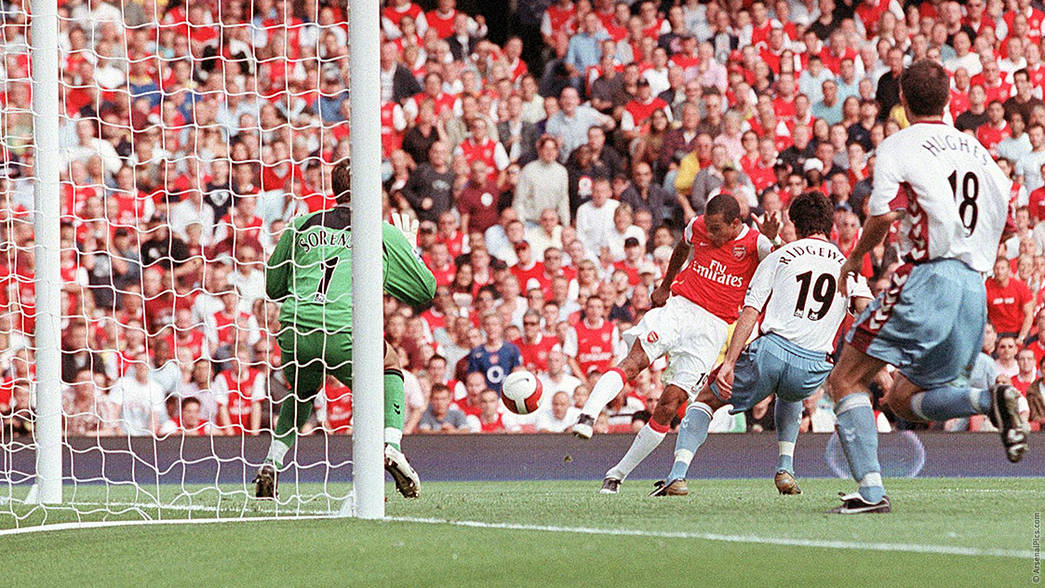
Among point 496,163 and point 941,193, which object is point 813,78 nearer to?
point 496,163

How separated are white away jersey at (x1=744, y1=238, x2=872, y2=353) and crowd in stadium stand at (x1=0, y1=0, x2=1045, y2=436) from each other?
4233 millimetres

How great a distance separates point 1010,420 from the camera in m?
5.32

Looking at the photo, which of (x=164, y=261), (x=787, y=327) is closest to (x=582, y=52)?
(x=164, y=261)

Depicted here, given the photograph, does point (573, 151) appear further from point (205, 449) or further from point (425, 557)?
point (425, 557)

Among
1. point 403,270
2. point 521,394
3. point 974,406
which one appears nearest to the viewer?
point 974,406

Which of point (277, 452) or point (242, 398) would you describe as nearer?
point (277, 452)

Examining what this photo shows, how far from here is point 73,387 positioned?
10.1 meters

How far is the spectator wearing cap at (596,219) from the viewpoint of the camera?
44.1ft

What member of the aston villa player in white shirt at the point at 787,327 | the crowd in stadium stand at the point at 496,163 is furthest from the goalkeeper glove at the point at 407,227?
the crowd in stadium stand at the point at 496,163

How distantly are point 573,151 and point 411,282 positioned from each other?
684cm

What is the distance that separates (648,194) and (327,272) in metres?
6.80

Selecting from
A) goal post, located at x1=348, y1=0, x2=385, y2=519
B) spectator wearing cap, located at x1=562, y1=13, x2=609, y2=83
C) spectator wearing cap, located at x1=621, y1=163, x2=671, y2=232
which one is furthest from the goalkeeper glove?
spectator wearing cap, located at x1=562, y1=13, x2=609, y2=83

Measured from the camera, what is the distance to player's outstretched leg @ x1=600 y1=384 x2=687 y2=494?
8.20 metres

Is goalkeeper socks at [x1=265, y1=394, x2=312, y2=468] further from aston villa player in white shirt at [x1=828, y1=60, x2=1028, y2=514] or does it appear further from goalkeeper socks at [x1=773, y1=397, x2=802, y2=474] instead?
aston villa player in white shirt at [x1=828, y1=60, x2=1028, y2=514]
